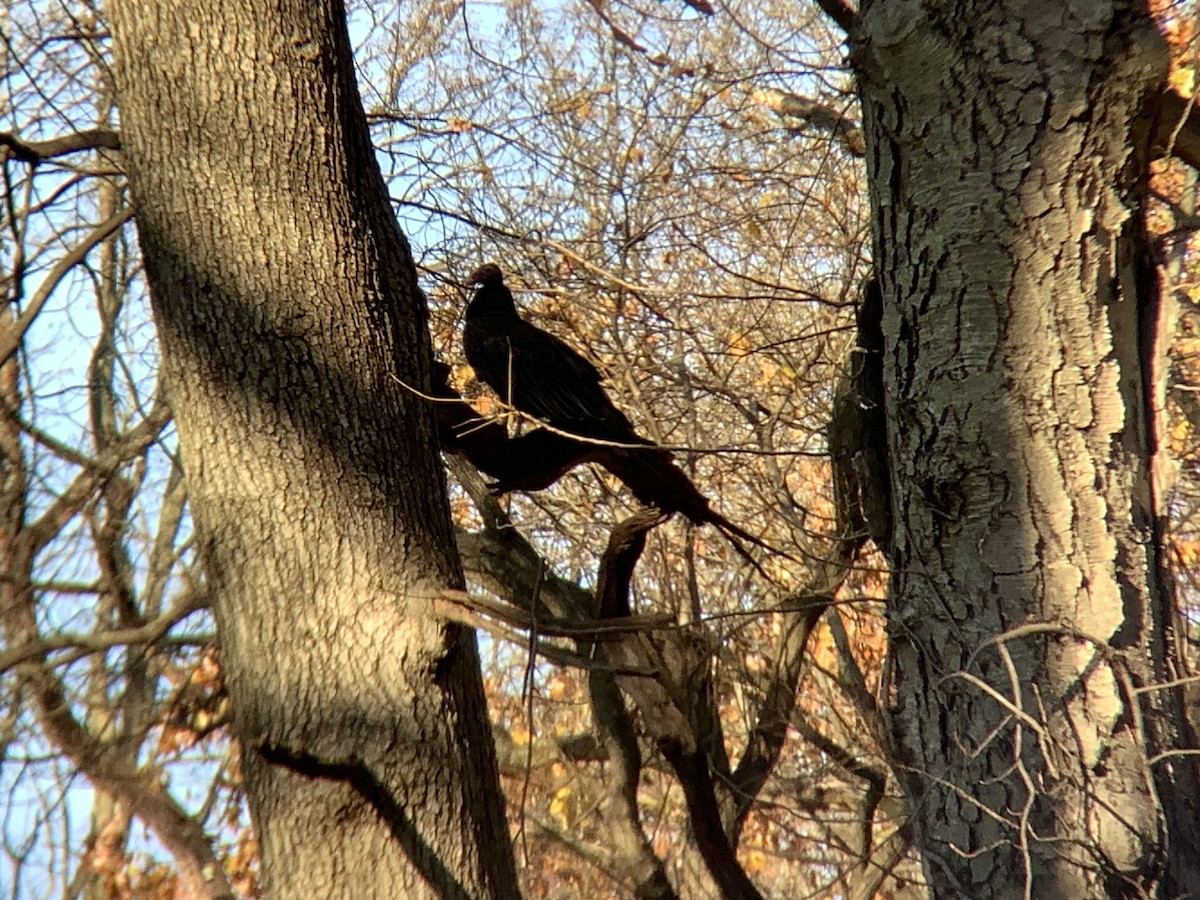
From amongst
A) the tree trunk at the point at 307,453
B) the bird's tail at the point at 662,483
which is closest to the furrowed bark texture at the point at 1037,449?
the bird's tail at the point at 662,483

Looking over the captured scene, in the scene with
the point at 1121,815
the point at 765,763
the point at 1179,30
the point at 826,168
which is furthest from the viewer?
the point at 826,168

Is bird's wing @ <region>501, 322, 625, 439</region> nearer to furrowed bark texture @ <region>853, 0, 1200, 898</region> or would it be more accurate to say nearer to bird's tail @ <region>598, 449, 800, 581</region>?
bird's tail @ <region>598, 449, 800, 581</region>

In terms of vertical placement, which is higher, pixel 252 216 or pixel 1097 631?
pixel 252 216

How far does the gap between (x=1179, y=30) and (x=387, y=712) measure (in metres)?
3.04

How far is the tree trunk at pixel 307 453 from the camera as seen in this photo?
2.29m

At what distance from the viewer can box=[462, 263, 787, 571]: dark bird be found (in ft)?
10.7

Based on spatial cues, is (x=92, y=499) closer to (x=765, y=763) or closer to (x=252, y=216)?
(x=252, y=216)

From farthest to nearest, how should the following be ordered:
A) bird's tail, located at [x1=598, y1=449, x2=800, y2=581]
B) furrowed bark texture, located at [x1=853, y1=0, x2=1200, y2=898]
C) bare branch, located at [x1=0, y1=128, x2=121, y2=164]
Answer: bird's tail, located at [x1=598, y1=449, x2=800, y2=581] → bare branch, located at [x1=0, y1=128, x2=121, y2=164] → furrowed bark texture, located at [x1=853, y1=0, x2=1200, y2=898]

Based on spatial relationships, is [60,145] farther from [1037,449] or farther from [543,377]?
[1037,449]

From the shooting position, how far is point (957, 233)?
2408 millimetres

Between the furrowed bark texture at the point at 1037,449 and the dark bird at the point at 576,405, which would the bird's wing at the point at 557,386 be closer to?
the dark bird at the point at 576,405

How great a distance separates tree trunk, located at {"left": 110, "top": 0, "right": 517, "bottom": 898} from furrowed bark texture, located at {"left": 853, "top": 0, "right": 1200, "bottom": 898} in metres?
1.06

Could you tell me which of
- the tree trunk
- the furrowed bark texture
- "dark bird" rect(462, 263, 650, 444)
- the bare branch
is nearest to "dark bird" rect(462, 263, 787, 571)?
"dark bird" rect(462, 263, 650, 444)

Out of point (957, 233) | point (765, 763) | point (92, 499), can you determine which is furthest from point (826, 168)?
point (92, 499)
